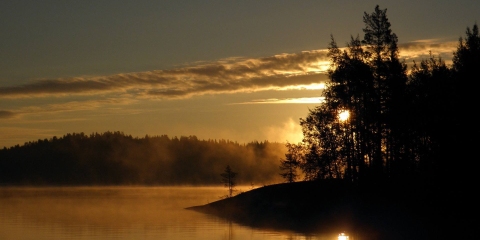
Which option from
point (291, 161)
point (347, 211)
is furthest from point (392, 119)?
point (291, 161)

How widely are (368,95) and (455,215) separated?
66.3ft

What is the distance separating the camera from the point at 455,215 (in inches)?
2173

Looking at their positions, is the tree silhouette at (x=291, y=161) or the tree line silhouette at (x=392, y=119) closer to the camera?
the tree line silhouette at (x=392, y=119)

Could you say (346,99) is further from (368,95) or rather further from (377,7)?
(377,7)

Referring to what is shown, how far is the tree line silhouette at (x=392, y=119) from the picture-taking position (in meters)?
55.6

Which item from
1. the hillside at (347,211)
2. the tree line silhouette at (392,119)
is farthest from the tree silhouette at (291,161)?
the hillside at (347,211)

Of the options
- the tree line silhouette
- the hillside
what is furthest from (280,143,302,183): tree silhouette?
the hillside

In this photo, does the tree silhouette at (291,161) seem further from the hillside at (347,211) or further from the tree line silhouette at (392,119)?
the hillside at (347,211)

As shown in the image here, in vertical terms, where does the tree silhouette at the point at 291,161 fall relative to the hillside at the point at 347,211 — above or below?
above

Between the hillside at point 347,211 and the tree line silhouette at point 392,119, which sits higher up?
the tree line silhouette at point 392,119

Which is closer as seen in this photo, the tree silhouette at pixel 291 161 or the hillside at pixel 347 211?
the hillside at pixel 347 211

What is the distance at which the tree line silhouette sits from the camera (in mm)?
55562

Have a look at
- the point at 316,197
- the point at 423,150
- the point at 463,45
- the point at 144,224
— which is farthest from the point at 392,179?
the point at 144,224

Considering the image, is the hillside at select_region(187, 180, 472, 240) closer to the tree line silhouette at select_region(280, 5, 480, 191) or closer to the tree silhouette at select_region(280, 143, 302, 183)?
the tree line silhouette at select_region(280, 5, 480, 191)
